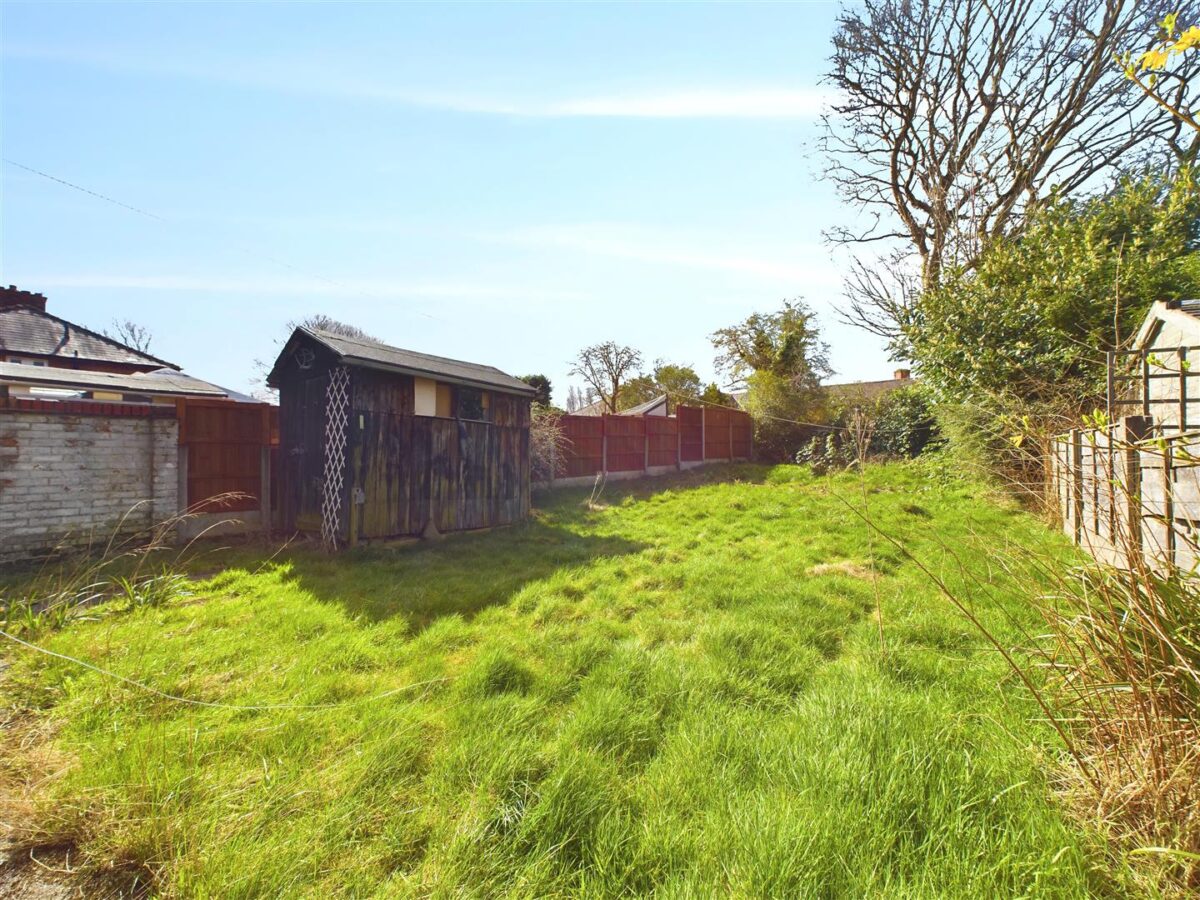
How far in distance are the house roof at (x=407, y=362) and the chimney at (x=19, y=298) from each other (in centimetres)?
1222

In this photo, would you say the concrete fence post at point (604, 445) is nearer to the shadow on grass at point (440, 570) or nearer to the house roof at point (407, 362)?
the house roof at point (407, 362)

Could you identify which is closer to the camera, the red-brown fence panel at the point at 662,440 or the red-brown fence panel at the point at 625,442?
the red-brown fence panel at the point at 625,442

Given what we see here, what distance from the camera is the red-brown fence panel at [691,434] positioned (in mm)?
14500

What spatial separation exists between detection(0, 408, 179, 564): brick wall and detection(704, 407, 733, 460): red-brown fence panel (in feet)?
40.5

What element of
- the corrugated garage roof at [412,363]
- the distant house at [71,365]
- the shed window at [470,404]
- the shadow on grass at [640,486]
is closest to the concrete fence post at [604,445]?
the shadow on grass at [640,486]

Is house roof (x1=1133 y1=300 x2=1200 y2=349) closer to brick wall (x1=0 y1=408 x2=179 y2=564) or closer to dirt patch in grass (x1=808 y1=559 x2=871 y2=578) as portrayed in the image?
dirt patch in grass (x1=808 y1=559 x2=871 y2=578)

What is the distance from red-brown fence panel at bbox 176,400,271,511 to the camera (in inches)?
267

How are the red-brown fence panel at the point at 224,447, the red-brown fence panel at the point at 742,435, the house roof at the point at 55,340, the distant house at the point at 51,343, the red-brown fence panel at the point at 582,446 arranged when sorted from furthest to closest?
the red-brown fence panel at the point at 742,435
the red-brown fence panel at the point at 582,446
the house roof at the point at 55,340
the distant house at the point at 51,343
the red-brown fence panel at the point at 224,447

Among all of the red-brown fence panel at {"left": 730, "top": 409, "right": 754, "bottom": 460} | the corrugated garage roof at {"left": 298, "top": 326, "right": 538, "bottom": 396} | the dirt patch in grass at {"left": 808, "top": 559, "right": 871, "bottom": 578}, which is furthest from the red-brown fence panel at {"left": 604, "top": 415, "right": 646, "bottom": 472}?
the dirt patch in grass at {"left": 808, "top": 559, "right": 871, "bottom": 578}

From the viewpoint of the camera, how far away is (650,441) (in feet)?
45.1

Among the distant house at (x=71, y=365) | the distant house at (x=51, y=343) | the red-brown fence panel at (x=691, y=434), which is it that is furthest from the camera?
the red-brown fence panel at (x=691, y=434)

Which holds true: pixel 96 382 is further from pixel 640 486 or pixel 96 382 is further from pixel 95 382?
pixel 640 486

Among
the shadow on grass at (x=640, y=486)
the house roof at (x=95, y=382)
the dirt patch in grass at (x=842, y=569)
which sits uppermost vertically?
the house roof at (x=95, y=382)

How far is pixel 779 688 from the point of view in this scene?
8.81 ft
